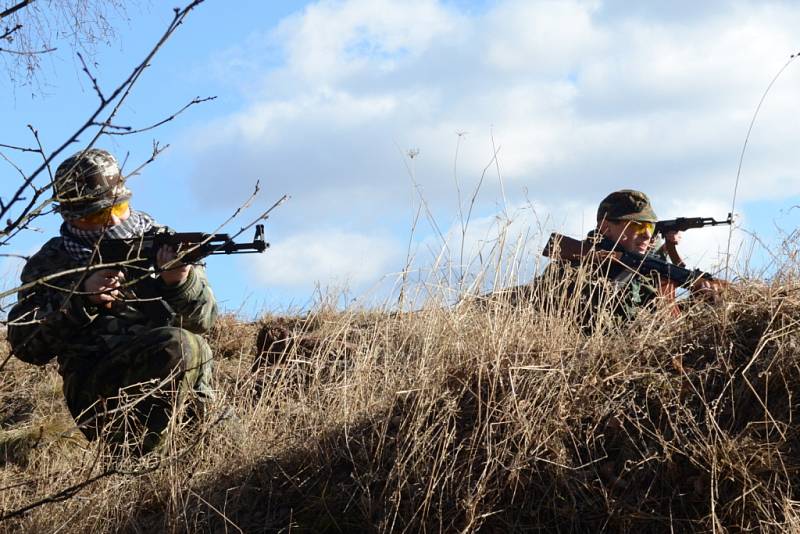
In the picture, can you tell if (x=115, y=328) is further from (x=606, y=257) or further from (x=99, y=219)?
(x=606, y=257)

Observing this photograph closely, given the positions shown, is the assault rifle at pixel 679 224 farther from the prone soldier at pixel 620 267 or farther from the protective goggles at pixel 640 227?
the protective goggles at pixel 640 227

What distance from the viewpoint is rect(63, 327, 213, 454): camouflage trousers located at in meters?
5.26

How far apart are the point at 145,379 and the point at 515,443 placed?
2.20 meters

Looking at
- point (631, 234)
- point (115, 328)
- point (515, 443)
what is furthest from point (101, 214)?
point (631, 234)

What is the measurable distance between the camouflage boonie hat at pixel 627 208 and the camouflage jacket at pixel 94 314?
264 cm

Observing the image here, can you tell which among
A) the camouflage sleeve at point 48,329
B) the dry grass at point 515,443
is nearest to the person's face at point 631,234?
the dry grass at point 515,443

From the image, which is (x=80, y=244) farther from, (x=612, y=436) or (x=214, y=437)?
(x=612, y=436)

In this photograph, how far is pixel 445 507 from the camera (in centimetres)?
405

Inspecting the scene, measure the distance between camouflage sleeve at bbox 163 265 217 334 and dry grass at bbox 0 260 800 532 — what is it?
0.82m

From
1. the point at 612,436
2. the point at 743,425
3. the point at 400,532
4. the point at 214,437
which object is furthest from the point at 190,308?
the point at 743,425

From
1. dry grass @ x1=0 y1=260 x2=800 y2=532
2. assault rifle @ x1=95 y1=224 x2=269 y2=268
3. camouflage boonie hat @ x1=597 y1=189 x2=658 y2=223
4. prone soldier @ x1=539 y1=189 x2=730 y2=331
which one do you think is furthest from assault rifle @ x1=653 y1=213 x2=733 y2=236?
assault rifle @ x1=95 y1=224 x2=269 y2=268

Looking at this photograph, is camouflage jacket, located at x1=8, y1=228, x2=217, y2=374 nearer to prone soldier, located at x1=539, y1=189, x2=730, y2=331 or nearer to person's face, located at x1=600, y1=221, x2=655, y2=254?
prone soldier, located at x1=539, y1=189, x2=730, y2=331

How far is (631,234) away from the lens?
258 inches

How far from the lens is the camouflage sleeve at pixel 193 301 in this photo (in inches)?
215
